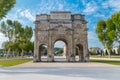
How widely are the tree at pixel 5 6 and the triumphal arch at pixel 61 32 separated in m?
17.7

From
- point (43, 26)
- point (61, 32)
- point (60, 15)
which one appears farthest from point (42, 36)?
point (60, 15)

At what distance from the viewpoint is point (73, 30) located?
4116 centimetres

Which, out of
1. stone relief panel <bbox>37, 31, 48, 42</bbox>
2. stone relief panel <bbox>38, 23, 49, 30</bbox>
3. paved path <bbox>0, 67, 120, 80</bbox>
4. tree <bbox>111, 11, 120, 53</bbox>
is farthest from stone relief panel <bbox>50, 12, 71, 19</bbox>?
paved path <bbox>0, 67, 120, 80</bbox>

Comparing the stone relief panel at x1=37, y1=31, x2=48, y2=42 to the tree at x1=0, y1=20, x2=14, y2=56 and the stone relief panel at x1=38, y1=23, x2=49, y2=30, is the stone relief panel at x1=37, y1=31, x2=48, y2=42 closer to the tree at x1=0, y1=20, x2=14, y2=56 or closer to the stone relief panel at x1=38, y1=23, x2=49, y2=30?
the stone relief panel at x1=38, y1=23, x2=49, y2=30

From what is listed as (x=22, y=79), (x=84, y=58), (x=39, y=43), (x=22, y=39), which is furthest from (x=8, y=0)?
(x=22, y=39)

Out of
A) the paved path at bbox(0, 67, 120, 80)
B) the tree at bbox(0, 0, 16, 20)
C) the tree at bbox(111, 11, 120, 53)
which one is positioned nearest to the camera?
the paved path at bbox(0, 67, 120, 80)

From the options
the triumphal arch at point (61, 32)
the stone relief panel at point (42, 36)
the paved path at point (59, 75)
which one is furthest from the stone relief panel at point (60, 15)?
the paved path at point (59, 75)

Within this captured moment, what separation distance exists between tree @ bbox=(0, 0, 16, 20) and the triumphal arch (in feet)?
58.1

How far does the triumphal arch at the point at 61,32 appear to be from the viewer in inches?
1606

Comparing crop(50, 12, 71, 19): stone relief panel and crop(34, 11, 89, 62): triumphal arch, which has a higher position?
crop(50, 12, 71, 19): stone relief panel

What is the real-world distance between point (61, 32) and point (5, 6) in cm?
1918

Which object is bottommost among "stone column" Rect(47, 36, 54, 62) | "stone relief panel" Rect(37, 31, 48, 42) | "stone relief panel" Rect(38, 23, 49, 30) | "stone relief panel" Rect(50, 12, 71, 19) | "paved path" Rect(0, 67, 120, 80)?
"paved path" Rect(0, 67, 120, 80)

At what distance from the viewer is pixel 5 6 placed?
2316 centimetres

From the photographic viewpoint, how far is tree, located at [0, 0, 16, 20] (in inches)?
887
